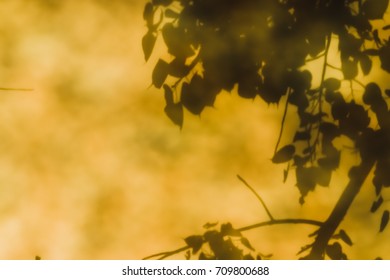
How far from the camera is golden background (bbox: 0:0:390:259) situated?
5.05ft

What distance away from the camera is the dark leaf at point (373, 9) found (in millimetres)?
1296

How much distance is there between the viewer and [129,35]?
1.66m

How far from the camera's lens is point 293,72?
134cm

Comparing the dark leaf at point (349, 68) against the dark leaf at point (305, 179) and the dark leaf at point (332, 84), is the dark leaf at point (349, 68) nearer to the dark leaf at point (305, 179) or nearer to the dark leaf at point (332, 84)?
the dark leaf at point (332, 84)

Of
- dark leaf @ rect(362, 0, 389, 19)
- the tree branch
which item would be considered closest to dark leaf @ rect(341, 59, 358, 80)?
dark leaf @ rect(362, 0, 389, 19)

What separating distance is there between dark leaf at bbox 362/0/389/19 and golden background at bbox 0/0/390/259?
0.41 metres

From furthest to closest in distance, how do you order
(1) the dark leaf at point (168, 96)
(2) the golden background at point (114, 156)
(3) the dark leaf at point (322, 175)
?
(2) the golden background at point (114, 156)
(3) the dark leaf at point (322, 175)
(1) the dark leaf at point (168, 96)

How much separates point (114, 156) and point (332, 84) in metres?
0.75

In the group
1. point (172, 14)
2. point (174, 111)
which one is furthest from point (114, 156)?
point (172, 14)

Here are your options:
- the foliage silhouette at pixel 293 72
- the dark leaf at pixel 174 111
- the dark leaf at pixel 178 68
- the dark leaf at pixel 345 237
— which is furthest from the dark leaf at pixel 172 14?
the dark leaf at pixel 345 237

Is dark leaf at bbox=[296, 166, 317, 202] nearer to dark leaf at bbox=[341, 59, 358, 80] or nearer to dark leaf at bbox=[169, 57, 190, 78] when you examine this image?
dark leaf at bbox=[341, 59, 358, 80]

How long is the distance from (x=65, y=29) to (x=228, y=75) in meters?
0.68

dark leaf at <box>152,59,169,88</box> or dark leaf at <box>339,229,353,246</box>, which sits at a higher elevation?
dark leaf at <box>152,59,169,88</box>
